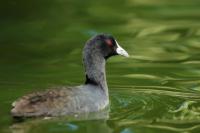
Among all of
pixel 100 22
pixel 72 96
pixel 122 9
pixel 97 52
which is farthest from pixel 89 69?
pixel 122 9

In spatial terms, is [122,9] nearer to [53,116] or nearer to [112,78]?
[112,78]

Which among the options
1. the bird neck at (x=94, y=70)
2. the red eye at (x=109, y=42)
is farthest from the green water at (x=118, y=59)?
the red eye at (x=109, y=42)

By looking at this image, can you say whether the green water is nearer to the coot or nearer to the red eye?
the coot

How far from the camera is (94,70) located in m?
10.5

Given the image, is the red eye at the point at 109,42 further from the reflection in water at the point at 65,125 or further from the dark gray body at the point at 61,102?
the reflection in water at the point at 65,125

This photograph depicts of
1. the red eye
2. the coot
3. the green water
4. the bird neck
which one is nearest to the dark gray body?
the coot

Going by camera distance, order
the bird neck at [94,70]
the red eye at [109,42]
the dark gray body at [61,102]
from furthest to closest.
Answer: the red eye at [109,42]
the bird neck at [94,70]
the dark gray body at [61,102]

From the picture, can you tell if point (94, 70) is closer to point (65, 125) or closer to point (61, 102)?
point (61, 102)

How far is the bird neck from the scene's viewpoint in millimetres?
10430

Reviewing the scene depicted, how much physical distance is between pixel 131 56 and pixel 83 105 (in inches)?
153

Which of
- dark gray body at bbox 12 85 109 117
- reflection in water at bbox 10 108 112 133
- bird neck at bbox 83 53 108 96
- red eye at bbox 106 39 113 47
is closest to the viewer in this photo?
reflection in water at bbox 10 108 112 133

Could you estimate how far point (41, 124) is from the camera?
9164 mm

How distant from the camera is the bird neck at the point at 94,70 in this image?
34.2 ft

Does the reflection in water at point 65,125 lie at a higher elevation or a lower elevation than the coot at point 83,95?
lower
